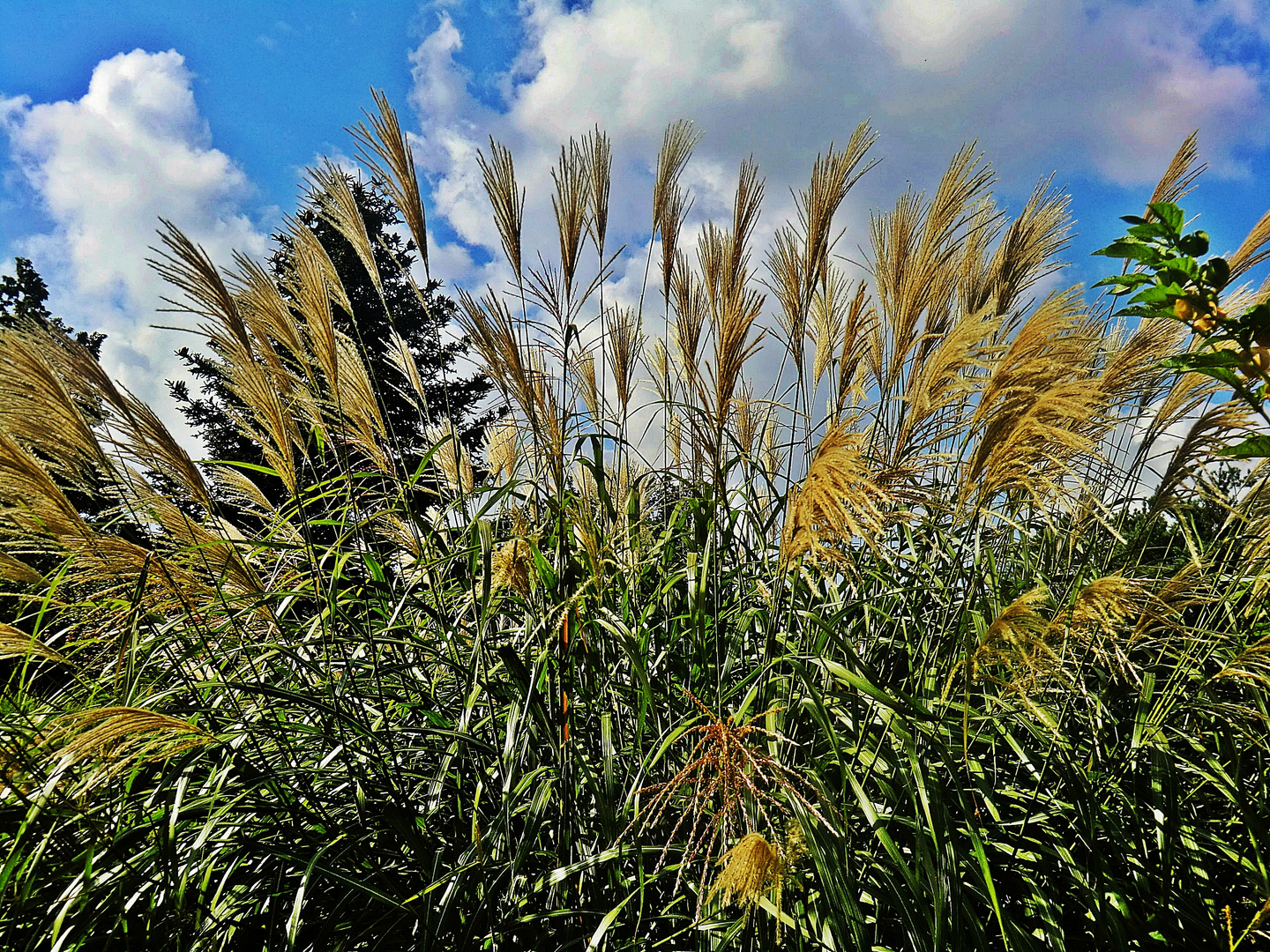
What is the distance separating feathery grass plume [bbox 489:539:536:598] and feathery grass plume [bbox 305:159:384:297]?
3.21ft

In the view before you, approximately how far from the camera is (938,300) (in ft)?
8.36

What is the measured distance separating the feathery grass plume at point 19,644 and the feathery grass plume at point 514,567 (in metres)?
1.04

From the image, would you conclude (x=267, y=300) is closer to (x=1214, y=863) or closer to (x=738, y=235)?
(x=738, y=235)

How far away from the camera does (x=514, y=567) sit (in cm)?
201

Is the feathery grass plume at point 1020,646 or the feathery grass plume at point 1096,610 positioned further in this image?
the feathery grass plume at point 1096,610

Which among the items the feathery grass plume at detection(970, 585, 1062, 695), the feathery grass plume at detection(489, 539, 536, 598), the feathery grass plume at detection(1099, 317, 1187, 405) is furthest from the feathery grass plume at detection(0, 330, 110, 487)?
the feathery grass plume at detection(1099, 317, 1187, 405)

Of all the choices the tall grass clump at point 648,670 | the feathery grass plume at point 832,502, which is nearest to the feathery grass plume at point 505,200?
the tall grass clump at point 648,670

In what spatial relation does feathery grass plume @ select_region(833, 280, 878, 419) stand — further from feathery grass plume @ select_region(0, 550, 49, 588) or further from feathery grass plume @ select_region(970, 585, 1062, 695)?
feathery grass plume @ select_region(0, 550, 49, 588)

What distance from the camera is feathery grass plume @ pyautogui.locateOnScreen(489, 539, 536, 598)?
2.00 m

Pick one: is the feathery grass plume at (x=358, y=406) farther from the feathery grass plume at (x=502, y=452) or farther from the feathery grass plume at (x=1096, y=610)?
the feathery grass plume at (x=1096, y=610)

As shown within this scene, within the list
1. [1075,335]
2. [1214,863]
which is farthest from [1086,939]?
[1075,335]

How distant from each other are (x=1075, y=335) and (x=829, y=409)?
0.80 meters

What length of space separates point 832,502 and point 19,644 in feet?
6.32

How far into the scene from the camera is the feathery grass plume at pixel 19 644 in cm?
181
